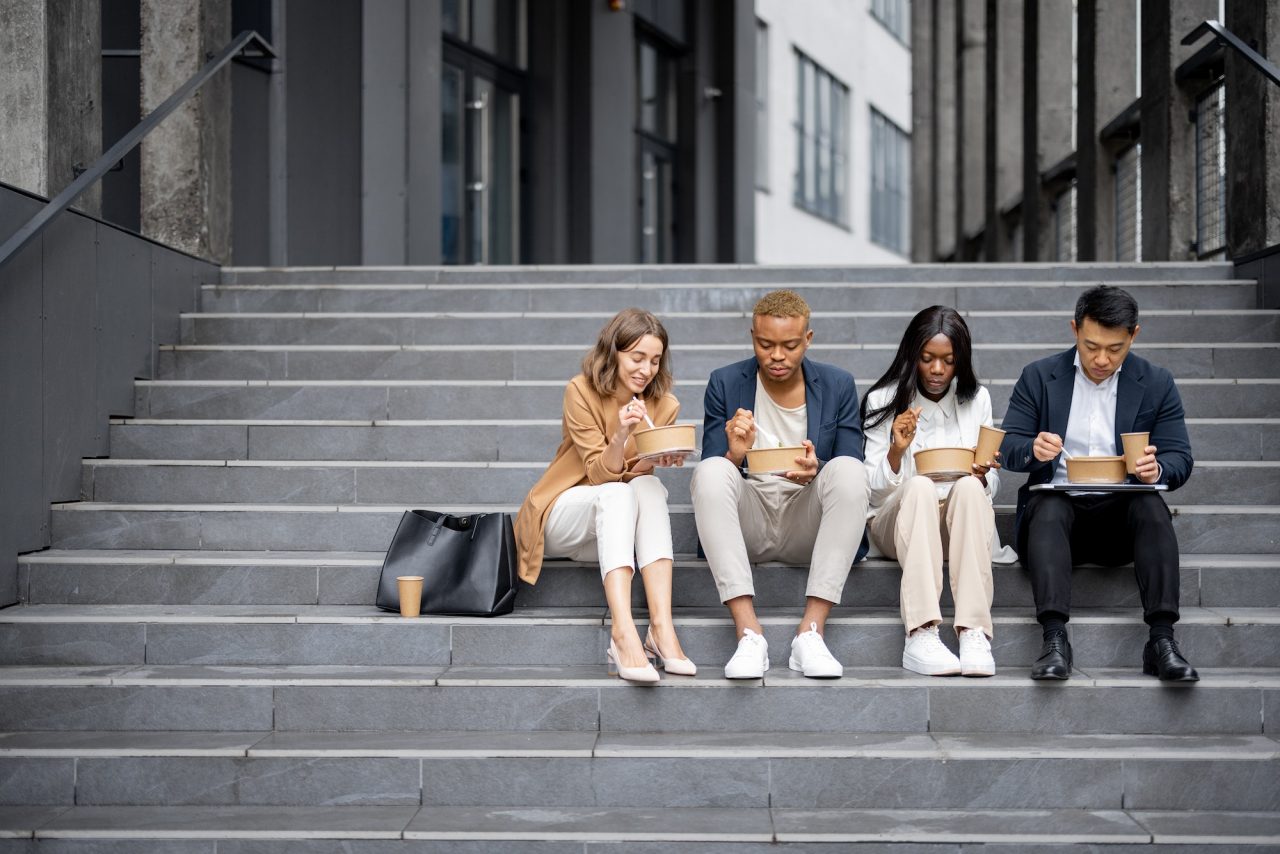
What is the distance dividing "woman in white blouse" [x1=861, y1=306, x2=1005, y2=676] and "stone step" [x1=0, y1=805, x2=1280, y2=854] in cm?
61

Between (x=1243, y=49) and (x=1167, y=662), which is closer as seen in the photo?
(x=1167, y=662)

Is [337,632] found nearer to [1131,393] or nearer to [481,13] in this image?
[1131,393]

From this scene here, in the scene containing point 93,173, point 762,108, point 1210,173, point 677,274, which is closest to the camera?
point 93,173

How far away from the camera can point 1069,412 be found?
4445mm

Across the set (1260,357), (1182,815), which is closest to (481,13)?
(1260,357)

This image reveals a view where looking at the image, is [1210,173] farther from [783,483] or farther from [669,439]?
[669,439]

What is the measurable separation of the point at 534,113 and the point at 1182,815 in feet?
34.8

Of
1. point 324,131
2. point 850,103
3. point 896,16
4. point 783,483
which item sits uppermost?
point 896,16

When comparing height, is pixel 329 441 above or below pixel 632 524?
above

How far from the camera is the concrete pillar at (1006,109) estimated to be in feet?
51.9

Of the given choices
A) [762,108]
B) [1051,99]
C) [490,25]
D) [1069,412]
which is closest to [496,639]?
[1069,412]

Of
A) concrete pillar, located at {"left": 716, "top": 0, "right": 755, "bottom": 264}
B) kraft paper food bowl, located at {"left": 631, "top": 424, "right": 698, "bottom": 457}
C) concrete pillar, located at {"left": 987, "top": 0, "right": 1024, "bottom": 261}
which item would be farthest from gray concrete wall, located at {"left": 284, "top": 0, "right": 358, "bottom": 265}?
concrete pillar, located at {"left": 987, "top": 0, "right": 1024, "bottom": 261}

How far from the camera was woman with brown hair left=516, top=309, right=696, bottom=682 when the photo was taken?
4137 mm

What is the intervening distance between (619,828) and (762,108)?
1937 centimetres
